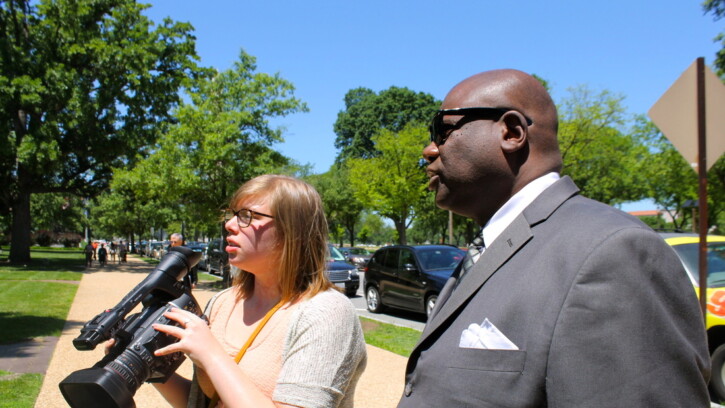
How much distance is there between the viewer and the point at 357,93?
209ft

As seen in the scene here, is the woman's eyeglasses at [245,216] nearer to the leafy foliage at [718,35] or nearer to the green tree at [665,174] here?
the leafy foliage at [718,35]

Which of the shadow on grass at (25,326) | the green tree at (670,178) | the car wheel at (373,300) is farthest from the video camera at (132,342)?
the green tree at (670,178)

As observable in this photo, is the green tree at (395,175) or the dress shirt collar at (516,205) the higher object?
the green tree at (395,175)

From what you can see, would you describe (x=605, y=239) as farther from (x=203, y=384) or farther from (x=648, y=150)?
(x=648, y=150)

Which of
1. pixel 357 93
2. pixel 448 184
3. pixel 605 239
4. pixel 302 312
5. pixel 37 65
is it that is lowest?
pixel 302 312

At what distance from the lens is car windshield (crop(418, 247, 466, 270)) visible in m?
11.3

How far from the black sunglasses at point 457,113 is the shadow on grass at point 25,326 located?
28.3 ft

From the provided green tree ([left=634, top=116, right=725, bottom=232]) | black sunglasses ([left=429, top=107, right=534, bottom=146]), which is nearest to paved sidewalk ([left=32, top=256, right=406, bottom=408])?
black sunglasses ([left=429, top=107, right=534, bottom=146])

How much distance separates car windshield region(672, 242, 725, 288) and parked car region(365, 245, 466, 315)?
4.88m

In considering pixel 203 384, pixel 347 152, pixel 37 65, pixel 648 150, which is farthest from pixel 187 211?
pixel 347 152

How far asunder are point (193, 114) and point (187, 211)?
127 inches

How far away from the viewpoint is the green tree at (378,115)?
53.8 meters

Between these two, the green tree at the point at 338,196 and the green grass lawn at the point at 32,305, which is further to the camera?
the green tree at the point at 338,196

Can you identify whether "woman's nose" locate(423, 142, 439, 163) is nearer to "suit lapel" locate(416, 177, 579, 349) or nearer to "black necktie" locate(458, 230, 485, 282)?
"black necktie" locate(458, 230, 485, 282)
